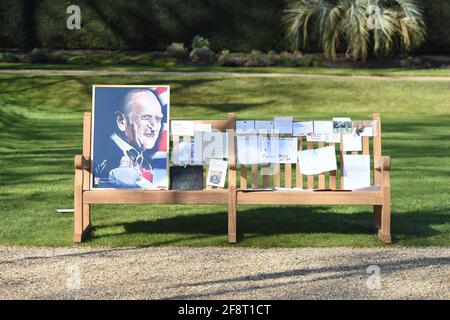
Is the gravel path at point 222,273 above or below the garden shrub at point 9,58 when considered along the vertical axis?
below

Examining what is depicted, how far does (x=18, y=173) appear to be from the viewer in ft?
40.2

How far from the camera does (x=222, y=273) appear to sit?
682 centimetres

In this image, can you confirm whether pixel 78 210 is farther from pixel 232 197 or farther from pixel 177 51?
pixel 177 51

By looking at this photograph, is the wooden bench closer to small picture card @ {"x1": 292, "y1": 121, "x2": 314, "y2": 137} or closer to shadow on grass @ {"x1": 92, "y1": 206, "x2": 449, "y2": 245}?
shadow on grass @ {"x1": 92, "y1": 206, "x2": 449, "y2": 245}

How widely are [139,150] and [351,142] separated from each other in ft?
5.86

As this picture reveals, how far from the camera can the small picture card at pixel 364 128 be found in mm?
8383

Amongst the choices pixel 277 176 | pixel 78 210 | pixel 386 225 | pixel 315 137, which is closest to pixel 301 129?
pixel 315 137

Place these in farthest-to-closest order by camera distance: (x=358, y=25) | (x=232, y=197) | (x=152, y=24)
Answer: (x=152, y=24), (x=358, y=25), (x=232, y=197)

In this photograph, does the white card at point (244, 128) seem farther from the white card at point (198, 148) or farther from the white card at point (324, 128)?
the white card at point (324, 128)

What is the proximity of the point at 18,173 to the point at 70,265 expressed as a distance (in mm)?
5393

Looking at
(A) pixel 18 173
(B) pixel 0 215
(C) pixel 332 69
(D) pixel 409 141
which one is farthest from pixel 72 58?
(B) pixel 0 215

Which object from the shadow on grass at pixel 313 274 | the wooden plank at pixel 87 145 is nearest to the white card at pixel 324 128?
the shadow on grass at pixel 313 274

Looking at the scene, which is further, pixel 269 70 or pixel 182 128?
pixel 269 70

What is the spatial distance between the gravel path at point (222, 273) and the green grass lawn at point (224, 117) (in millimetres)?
379
